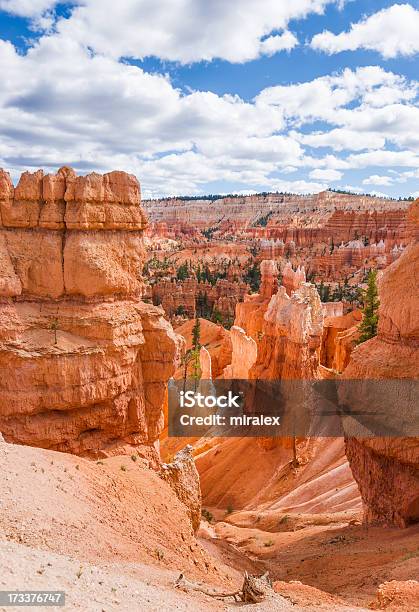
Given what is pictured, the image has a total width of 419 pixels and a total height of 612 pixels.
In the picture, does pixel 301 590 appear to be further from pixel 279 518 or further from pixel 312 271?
pixel 312 271

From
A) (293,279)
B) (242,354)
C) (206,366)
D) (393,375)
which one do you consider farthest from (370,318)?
(393,375)

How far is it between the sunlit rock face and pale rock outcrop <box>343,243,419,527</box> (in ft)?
21.4

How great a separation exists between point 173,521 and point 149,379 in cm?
499

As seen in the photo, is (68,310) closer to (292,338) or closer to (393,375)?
(393,375)

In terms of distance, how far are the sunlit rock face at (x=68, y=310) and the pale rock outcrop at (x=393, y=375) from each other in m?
6.52

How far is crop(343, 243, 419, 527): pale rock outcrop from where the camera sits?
12461 millimetres

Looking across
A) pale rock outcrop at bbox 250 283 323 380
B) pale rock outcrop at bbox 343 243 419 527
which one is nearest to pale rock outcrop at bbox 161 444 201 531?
pale rock outcrop at bbox 343 243 419 527

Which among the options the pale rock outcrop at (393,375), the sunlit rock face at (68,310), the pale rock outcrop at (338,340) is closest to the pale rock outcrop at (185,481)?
the sunlit rock face at (68,310)

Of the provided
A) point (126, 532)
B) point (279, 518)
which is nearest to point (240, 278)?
point (279, 518)

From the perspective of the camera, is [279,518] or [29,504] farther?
[279,518]

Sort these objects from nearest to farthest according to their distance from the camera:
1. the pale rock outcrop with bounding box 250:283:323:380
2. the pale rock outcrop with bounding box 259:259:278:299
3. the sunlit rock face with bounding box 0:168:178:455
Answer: the sunlit rock face with bounding box 0:168:178:455 → the pale rock outcrop with bounding box 250:283:323:380 → the pale rock outcrop with bounding box 259:259:278:299

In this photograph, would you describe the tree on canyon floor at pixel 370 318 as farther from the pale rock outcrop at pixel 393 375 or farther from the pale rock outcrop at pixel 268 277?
the pale rock outcrop at pixel 393 375

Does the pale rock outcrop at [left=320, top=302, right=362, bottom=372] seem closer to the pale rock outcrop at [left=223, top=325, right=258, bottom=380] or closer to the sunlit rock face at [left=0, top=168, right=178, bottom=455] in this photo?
the pale rock outcrop at [left=223, top=325, right=258, bottom=380]

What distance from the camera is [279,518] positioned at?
18562 mm
